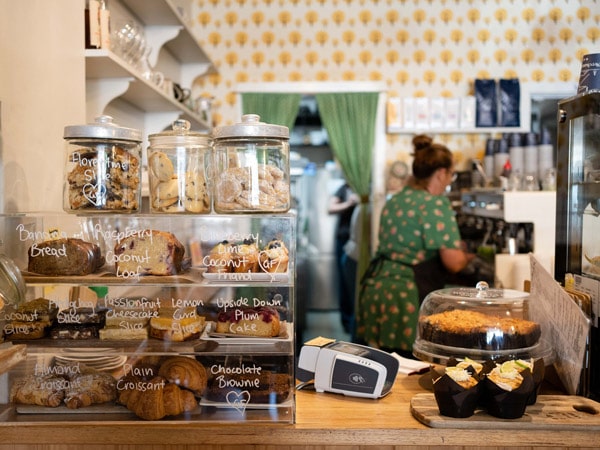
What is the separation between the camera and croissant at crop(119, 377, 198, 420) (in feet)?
4.76

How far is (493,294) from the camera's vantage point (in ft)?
6.16

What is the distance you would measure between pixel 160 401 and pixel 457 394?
66 cm

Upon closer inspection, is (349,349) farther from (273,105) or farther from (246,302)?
(273,105)

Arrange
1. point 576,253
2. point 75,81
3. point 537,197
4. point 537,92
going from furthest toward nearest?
1. point 537,92
2. point 537,197
3. point 75,81
4. point 576,253

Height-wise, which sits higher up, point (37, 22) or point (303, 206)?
point (37, 22)

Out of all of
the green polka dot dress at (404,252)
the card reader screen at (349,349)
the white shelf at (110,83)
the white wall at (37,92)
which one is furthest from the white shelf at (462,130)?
the card reader screen at (349,349)

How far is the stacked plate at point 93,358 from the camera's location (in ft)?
4.79

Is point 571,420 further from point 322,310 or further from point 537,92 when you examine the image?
point 322,310

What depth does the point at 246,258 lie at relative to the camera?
1.43 meters

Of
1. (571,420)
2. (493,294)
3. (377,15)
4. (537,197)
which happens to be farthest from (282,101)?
(571,420)

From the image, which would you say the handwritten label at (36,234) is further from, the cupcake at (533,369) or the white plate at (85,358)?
the cupcake at (533,369)

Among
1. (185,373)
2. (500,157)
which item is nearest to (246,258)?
(185,373)

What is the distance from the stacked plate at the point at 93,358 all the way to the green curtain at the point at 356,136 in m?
3.67

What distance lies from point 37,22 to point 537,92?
13.0 ft
